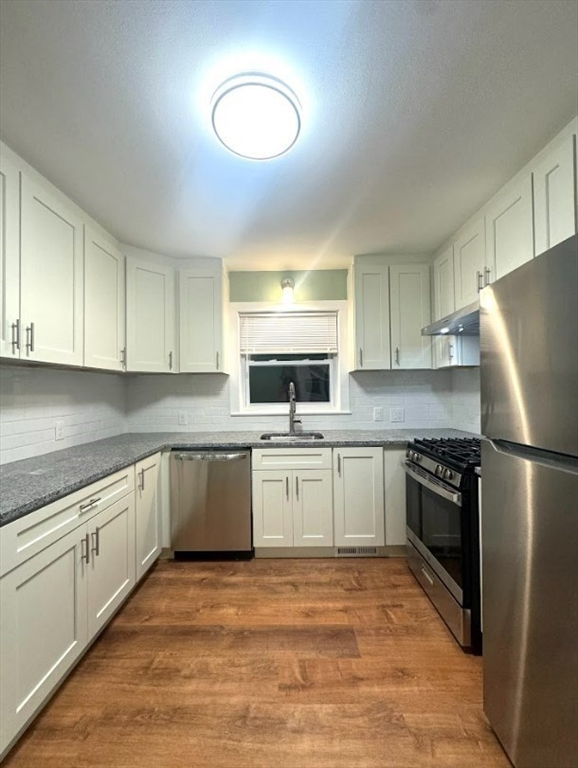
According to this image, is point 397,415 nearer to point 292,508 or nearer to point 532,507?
point 292,508

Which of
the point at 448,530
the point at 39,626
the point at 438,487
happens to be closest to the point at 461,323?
the point at 438,487

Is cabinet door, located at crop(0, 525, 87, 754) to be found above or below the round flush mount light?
below

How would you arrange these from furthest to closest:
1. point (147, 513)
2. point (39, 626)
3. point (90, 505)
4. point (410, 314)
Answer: point (410, 314)
point (147, 513)
point (90, 505)
point (39, 626)

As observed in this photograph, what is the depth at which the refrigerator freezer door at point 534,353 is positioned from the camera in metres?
0.87

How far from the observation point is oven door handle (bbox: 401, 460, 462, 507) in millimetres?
1706

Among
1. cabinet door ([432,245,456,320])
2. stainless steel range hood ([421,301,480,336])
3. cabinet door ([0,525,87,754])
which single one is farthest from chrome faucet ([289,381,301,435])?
cabinet door ([0,525,87,754])

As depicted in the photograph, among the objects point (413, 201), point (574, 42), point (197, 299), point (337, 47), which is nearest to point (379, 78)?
point (337, 47)

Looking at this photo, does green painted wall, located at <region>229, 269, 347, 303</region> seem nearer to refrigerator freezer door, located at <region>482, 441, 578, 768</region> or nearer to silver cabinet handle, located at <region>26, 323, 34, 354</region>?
silver cabinet handle, located at <region>26, 323, 34, 354</region>

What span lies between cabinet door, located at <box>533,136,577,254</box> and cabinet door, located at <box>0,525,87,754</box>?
2404 millimetres

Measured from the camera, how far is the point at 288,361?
3.25 m

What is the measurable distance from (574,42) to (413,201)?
37.8 inches

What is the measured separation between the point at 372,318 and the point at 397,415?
2.97 feet

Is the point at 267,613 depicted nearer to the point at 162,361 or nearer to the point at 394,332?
the point at 162,361

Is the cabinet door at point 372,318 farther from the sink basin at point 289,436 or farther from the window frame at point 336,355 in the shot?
the sink basin at point 289,436
